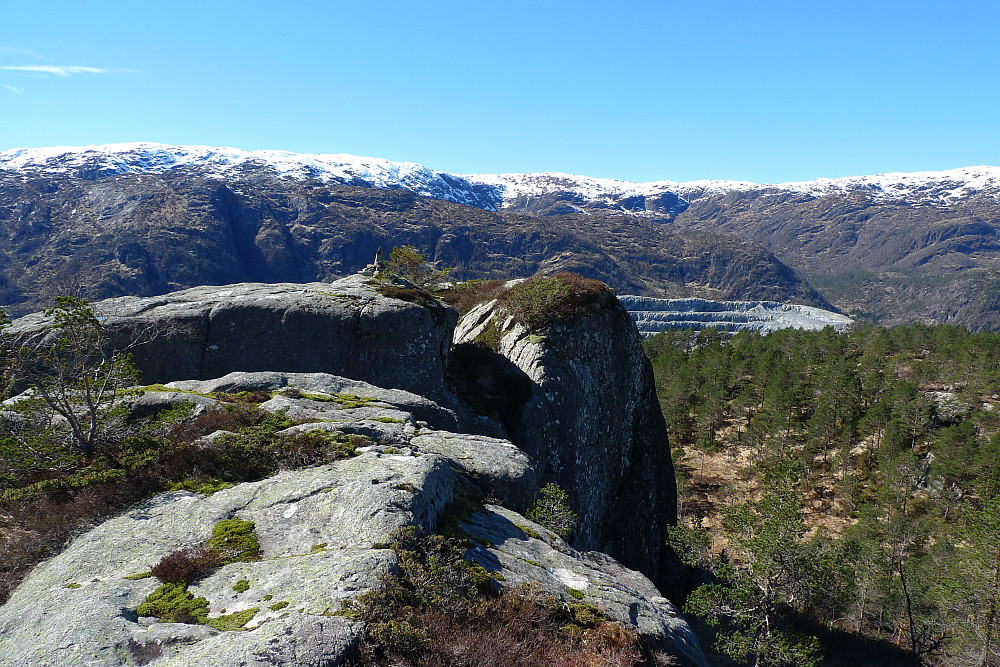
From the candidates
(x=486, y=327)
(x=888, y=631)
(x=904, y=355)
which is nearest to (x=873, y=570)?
(x=888, y=631)

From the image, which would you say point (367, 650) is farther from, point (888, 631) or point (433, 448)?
point (888, 631)

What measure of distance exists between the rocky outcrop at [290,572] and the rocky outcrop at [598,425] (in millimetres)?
18417

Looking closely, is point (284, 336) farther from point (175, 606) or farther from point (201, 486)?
point (175, 606)

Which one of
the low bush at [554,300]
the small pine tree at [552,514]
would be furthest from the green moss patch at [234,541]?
the low bush at [554,300]

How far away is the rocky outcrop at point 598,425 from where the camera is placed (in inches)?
1378

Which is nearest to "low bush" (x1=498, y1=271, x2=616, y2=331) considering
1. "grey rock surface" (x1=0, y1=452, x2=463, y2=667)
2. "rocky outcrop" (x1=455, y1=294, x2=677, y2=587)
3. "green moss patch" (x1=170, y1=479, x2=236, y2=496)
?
"rocky outcrop" (x1=455, y1=294, x2=677, y2=587)

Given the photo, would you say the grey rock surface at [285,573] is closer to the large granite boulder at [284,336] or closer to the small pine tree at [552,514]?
the small pine tree at [552,514]

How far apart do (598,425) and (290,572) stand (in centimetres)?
3349

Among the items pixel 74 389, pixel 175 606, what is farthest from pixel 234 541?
pixel 74 389

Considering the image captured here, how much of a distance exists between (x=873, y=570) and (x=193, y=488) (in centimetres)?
7291

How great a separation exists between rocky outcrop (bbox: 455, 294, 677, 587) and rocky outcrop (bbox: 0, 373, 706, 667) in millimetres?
18417

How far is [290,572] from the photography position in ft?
30.3

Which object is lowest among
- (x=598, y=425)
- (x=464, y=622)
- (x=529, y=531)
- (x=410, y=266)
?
(x=598, y=425)

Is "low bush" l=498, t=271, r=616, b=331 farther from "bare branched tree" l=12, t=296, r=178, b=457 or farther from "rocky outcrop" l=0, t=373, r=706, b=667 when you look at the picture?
"bare branched tree" l=12, t=296, r=178, b=457
